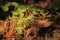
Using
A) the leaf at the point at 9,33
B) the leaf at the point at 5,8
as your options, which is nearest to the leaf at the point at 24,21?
the leaf at the point at 9,33

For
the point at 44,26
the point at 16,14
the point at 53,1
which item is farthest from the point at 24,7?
the point at 53,1

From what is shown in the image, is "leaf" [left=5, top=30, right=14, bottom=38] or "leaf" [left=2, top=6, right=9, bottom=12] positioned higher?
"leaf" [left=2, top=6, right=9, bottom=12]

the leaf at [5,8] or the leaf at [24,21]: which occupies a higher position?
the leaf at [5,8]

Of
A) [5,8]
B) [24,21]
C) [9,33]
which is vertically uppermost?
[5,8]

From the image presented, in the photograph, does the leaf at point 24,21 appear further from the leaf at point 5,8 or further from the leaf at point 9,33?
the leaf at point 5,8

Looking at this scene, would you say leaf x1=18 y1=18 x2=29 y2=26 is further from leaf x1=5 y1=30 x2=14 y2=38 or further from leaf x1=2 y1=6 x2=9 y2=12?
leaf x1=2 y1=6 x2=9 y2=12

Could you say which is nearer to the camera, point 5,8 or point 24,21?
point 24,21

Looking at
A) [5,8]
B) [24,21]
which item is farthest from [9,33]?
[5,8]

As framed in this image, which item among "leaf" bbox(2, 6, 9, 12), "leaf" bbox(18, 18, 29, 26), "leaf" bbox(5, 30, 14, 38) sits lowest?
"leaf" bbox(5, 30, 14, 38)

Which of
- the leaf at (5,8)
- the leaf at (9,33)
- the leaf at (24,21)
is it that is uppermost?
the leaf at (5,8)

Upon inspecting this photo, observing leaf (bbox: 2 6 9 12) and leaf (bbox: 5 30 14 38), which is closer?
leaf (bbox: 5 30 14 38)

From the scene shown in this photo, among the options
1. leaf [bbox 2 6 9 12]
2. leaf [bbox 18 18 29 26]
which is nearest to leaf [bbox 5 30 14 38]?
leaf [bbox 18 18 29 26]

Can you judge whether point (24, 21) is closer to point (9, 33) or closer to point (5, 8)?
point (9, 33)

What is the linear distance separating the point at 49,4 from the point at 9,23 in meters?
0.83
